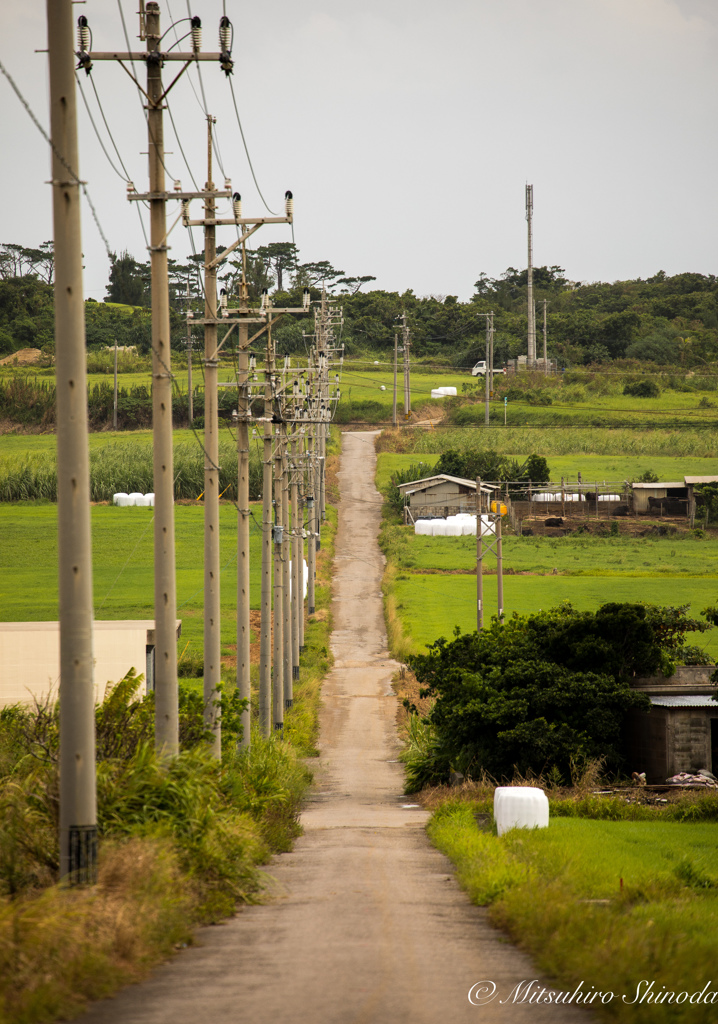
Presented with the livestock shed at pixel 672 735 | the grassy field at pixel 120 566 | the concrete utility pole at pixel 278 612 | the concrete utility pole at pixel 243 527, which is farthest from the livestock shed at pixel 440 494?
the concrete utility pole at pixel 243 527

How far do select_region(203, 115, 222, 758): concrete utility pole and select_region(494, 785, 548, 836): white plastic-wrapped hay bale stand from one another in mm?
4738

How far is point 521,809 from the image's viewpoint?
16828mm

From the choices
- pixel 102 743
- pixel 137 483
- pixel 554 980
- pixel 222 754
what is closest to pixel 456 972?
pixel 554 980

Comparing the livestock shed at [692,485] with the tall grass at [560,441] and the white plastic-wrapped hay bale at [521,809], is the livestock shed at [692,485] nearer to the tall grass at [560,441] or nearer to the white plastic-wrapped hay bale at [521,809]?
the tall grass at [560,441]

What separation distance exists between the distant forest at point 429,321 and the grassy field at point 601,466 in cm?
3207

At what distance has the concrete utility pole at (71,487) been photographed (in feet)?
31.5

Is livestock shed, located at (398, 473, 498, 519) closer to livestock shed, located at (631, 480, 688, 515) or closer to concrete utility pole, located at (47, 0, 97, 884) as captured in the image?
livestock shed, located at (631, 480, 688, 515)

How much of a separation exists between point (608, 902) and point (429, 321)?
5456 inches

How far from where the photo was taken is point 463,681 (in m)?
25.8

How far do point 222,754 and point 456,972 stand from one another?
9.93 m

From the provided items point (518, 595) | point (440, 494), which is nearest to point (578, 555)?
point (518, 595)

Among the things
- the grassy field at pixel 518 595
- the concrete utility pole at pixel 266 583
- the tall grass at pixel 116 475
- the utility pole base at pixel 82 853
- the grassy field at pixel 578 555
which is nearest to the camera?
the utility pole base at pixel 82 853

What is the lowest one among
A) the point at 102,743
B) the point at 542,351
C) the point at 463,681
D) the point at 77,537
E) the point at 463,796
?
the point at 463,796

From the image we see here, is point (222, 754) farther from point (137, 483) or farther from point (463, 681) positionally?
point (137, 483)
